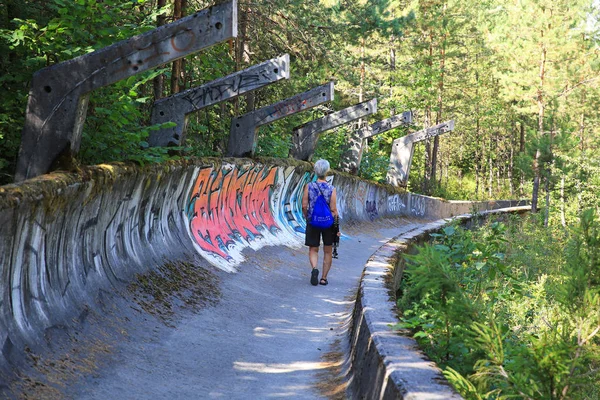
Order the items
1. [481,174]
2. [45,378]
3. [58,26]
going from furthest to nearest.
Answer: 1. [481,174]
2. [58,26]
3. [45,378]

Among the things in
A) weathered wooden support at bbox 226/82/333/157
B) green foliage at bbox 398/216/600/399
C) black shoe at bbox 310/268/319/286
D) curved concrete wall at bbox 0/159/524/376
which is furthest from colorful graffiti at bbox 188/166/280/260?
green foliage at bbox 398/216/600/399

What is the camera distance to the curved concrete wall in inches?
198

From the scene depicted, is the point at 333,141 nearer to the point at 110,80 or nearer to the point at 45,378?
the point at 110,80

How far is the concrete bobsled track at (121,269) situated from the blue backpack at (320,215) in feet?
3.08

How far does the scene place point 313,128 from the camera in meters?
22.4

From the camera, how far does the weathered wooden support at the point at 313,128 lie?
22.3m

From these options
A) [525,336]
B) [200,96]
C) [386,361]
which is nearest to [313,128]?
[200,96]

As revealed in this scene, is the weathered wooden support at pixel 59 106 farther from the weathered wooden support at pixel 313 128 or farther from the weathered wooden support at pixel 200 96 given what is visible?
the weathered wooden support at pixel 313 128

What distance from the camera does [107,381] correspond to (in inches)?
201

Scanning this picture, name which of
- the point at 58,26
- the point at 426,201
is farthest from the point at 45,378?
the point at 426,201

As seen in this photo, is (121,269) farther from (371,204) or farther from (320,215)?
(371,204)

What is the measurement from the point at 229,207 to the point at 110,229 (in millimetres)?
5414

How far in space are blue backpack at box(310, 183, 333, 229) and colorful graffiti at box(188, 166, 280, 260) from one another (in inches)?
65.0

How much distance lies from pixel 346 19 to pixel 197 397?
55.6ft
